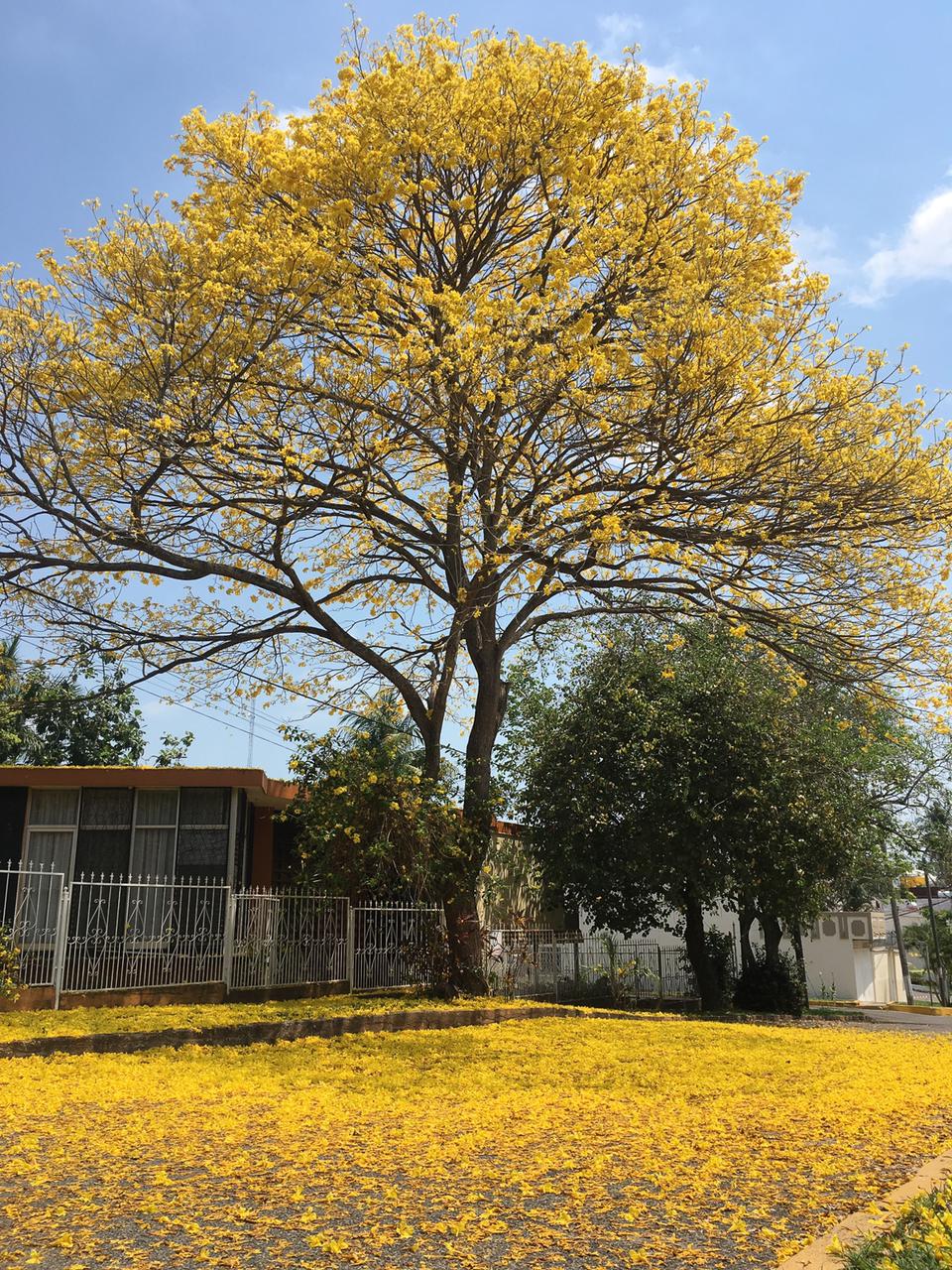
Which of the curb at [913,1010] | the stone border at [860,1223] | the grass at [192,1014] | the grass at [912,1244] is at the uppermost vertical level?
the grass at [192,1014]

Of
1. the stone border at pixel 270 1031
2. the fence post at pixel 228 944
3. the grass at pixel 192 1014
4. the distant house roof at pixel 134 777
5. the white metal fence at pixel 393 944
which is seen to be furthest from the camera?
the distant house roof at pixel 134 777

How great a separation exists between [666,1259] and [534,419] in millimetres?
9554

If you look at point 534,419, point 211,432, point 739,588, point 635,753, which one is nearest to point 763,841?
point 635,753

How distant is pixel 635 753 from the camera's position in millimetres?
18891

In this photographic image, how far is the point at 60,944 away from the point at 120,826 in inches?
204

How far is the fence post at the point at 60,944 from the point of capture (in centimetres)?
1173

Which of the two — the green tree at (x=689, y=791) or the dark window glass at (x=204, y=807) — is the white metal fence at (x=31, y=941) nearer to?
the dark window glass at (x=204, y=807)

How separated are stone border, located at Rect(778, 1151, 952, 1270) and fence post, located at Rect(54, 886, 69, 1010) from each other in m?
9.23

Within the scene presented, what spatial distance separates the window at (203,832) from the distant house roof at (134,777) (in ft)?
0.99

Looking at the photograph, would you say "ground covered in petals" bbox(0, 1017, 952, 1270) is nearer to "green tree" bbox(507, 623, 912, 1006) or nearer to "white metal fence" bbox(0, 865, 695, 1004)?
"white metal fence" bbox(0, 865, 695, 1004)

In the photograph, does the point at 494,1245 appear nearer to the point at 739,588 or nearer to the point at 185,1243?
the point at 185,1243

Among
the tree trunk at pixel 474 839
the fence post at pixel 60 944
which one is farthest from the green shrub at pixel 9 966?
the tree trunk at pixel 474 839

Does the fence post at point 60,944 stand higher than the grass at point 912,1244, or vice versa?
the fence post at point 60,944

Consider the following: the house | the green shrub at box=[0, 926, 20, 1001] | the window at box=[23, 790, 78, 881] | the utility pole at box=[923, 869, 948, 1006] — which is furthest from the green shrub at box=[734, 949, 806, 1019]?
the utility pole at box=[923, 869, 948, 1006]
